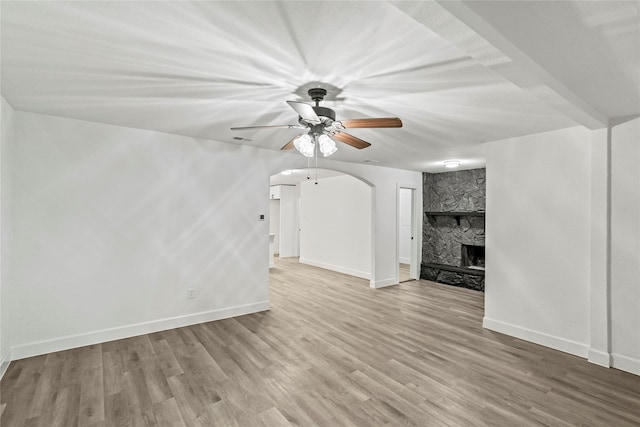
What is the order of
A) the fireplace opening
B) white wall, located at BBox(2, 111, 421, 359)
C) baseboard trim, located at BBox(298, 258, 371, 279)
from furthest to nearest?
baseboard trim, located at BBox(298, 258, 371, 279) < the fireplace opening < white wall, located at BBox(2, 111, 421, 359)

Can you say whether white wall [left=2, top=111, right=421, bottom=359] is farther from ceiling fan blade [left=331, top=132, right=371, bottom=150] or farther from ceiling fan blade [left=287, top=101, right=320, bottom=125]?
ceiling fan blade [left=287, top=101, right=320, bottom=125]

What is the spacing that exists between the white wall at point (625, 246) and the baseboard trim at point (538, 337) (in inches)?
12.0

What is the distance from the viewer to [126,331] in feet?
11.8

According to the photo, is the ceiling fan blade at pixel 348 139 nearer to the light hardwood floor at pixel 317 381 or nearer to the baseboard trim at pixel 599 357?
the light hardwood floor at pixel 317 381

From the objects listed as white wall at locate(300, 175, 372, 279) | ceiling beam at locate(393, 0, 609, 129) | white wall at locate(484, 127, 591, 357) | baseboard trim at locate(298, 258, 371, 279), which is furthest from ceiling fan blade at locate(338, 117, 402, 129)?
baseboard trim at locate(298, 258, 371, 279)

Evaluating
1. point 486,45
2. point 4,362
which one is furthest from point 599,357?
point 4,362

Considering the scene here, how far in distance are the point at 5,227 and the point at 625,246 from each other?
5858 millimetres

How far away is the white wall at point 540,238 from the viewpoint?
332 cm

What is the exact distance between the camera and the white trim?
6.10 m

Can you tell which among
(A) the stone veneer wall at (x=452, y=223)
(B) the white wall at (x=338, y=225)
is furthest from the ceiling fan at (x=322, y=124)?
(A) the stone veneer wall at (x=452, y=223)

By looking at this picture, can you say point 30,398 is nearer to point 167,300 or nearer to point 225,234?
point 167,300

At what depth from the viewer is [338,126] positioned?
2482 mm

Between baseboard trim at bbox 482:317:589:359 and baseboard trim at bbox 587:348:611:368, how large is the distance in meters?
0.10

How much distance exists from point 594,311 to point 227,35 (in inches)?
163
